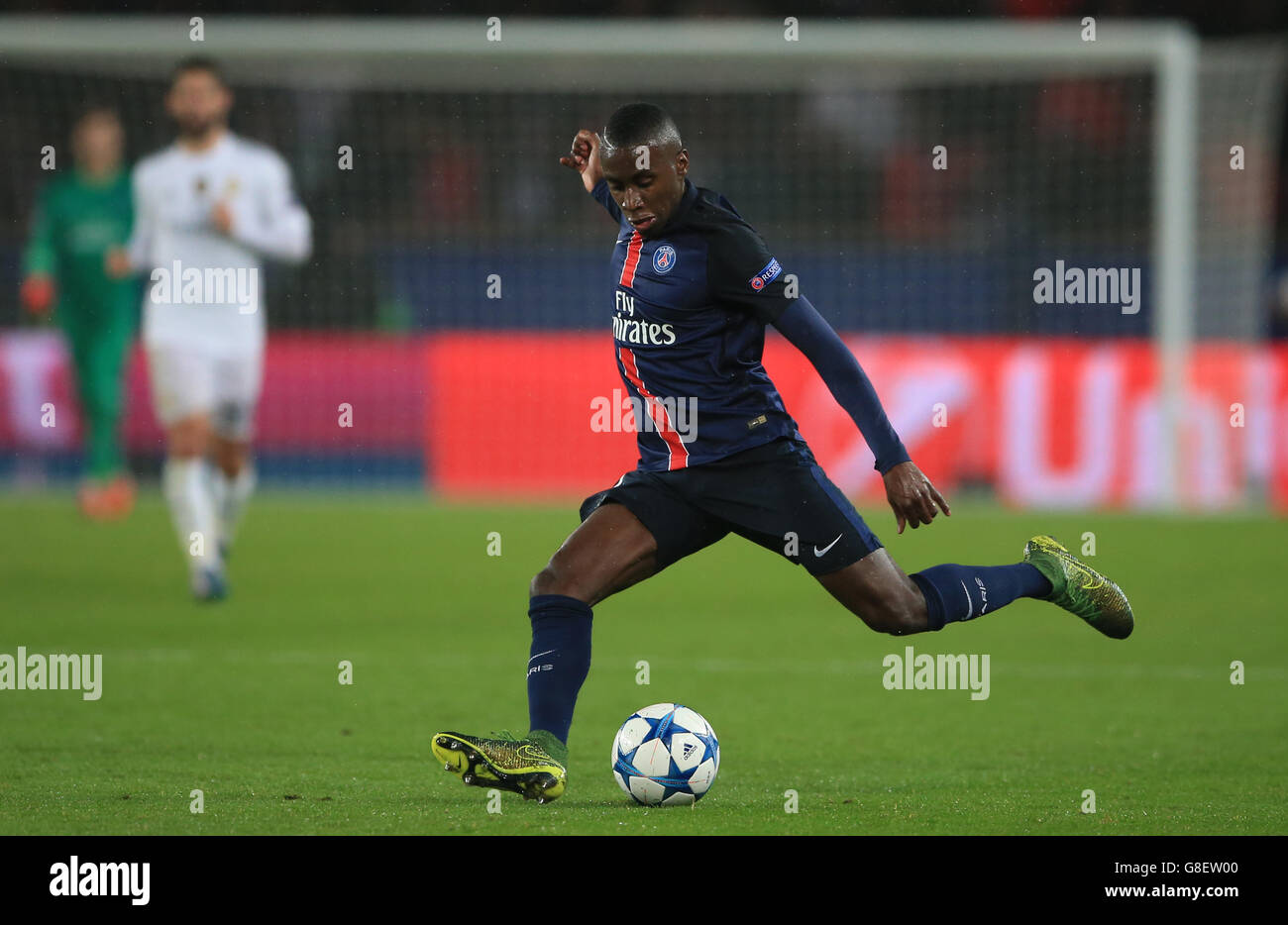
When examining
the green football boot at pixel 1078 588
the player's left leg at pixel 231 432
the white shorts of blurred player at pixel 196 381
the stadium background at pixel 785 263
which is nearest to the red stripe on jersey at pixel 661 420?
the green football boot at pixel 1078 588

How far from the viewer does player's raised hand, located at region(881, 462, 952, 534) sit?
498cm

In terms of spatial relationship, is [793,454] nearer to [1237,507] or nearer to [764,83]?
[1237,507]

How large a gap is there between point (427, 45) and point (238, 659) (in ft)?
24.2

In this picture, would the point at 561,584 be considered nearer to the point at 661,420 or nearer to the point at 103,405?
the point at 661,420

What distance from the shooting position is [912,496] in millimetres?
4980

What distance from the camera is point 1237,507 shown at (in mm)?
14453

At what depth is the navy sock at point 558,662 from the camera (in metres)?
5.12

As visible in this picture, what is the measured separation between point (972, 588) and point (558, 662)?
1.33 metres

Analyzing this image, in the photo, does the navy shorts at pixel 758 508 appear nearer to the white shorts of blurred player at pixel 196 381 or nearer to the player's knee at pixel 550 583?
the player's knee at pixel 550 583

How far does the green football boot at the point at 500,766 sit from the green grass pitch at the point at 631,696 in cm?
8

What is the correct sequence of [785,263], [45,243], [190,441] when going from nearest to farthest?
[190,441]
[45,243]
[785,263]

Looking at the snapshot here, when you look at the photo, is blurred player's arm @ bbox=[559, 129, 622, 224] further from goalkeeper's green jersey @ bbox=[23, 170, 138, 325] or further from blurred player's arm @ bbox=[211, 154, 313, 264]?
goalkeeper's green jersey @ bbox=[23, 170, 138, 325]

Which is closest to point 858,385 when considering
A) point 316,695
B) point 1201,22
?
point 316,695

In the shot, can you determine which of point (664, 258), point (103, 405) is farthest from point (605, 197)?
point (103, 405)
